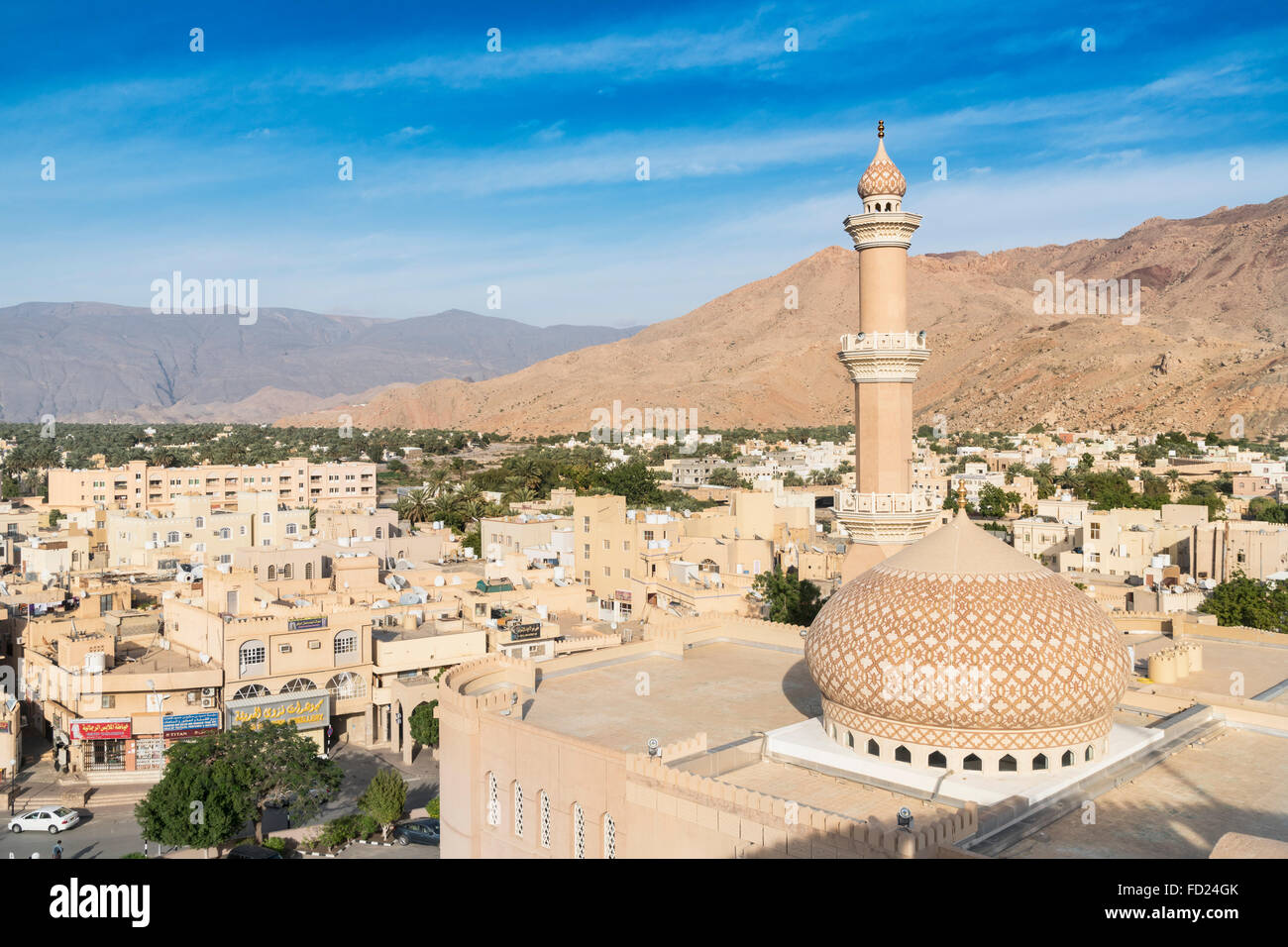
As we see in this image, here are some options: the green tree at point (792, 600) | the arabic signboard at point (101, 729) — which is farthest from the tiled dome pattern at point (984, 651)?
the arabic signboard at point (101, 729)

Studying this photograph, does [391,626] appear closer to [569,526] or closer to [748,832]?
[569,526]

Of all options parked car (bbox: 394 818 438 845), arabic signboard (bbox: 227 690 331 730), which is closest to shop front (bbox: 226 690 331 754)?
arabic signboard (bbox: 227 690 331 730)

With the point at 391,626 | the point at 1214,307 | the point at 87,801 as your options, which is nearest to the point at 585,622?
the point at 391,626

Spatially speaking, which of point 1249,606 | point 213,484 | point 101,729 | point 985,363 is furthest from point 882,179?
point 985,363

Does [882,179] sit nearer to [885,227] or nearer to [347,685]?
[885,227]
